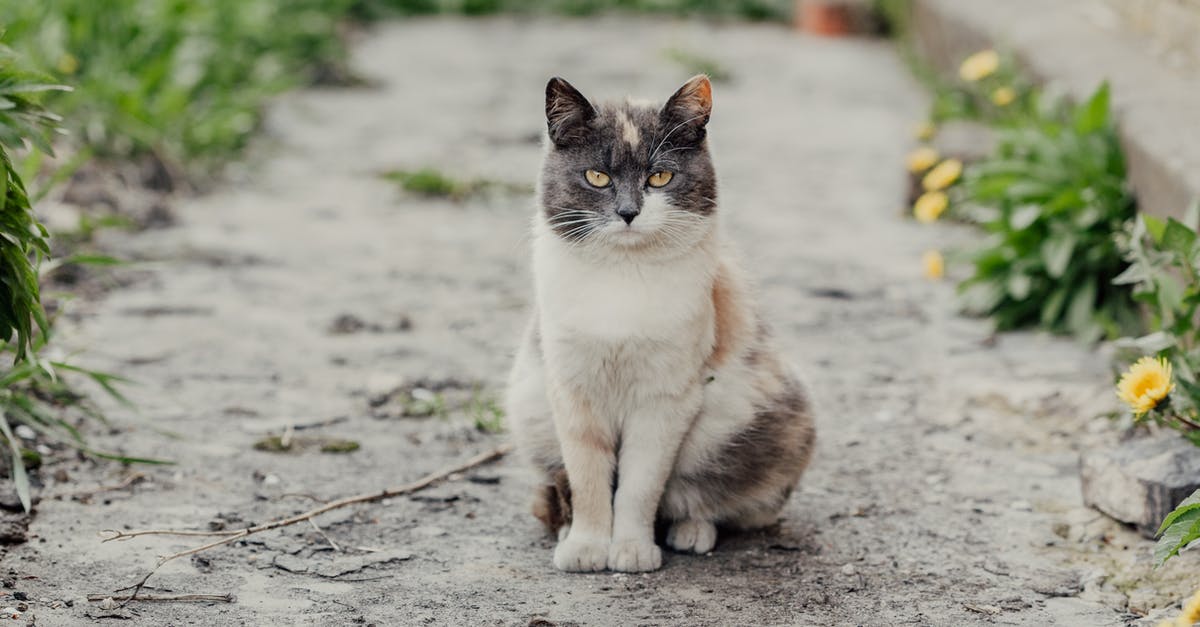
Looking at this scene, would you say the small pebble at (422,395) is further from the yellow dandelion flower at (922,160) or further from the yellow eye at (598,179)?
the yellow dandelion flower at (922,160)

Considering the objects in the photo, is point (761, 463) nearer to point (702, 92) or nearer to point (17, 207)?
point (702, 92)

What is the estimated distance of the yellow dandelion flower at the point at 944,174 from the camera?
5.86 m

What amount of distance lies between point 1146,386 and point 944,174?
9.44ft

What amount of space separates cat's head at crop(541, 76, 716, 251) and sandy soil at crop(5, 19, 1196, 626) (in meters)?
0.79

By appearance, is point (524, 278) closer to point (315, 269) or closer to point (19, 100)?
point (315, 269)

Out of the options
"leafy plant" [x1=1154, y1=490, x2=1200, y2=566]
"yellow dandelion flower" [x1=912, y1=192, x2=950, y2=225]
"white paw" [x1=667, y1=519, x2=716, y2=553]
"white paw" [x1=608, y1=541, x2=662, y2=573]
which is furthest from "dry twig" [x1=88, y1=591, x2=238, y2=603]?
"yellow dandelion flower" [x1=912, y1=192, x2=950, y2=225]

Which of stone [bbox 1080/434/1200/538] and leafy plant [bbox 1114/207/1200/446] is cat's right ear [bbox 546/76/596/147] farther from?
stone [bbox 1080/434/1200/538]

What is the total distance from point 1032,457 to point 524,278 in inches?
93.2

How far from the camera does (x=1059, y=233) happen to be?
474cm

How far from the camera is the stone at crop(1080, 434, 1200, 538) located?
10.5ft

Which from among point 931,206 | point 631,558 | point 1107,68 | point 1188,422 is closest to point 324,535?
point 631,558

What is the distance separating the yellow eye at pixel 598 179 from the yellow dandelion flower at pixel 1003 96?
3609 mm

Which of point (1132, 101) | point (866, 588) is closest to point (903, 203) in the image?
point (1132, 101)

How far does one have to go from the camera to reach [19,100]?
2.69m
